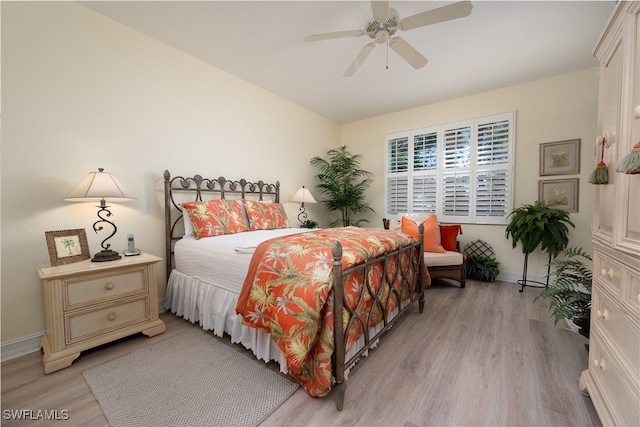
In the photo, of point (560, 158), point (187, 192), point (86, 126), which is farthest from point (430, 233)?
point (86, 126)

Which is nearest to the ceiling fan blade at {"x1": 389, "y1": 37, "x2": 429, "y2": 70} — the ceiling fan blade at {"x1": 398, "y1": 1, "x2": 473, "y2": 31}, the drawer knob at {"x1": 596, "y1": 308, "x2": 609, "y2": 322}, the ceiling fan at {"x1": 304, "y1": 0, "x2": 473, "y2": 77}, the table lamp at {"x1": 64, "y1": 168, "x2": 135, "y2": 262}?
the ceiling fan at {"x1": 304, "y1": 0, "x2": 473, "y2": 77}

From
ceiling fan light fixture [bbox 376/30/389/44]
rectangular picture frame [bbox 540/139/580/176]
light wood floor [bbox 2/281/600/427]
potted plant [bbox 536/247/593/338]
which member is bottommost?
light wood floor [bbox 2/281/600/427]

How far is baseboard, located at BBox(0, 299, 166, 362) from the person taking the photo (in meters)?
1.74

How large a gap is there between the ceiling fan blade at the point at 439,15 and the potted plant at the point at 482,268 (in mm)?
3161

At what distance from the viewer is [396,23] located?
193cm

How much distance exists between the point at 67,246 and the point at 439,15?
3252 mm

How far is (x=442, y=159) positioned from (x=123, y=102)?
4266mm

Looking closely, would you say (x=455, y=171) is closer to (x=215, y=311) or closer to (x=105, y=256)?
(x=215, y=311)

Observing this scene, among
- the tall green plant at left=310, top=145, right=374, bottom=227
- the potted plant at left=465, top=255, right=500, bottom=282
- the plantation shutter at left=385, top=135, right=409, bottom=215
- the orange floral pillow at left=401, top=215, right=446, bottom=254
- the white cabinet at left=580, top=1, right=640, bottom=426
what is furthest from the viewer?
the tall green plant at left=310, top=145, right=374, bottom=227

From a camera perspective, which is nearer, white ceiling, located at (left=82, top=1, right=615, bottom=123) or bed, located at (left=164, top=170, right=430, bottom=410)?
bed, located at (left=164, top=170, right=430, bottom=410)

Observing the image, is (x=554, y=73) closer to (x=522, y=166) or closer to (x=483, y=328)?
(x=522, y=166)

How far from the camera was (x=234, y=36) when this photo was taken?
2.46 meters

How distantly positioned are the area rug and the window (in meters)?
3.59

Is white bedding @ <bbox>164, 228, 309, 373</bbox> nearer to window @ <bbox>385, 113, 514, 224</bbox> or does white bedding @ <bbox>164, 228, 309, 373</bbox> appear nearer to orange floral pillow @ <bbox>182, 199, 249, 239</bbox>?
orange floral pillow @ <bbox>182, 199, 249, 239</bbox>
